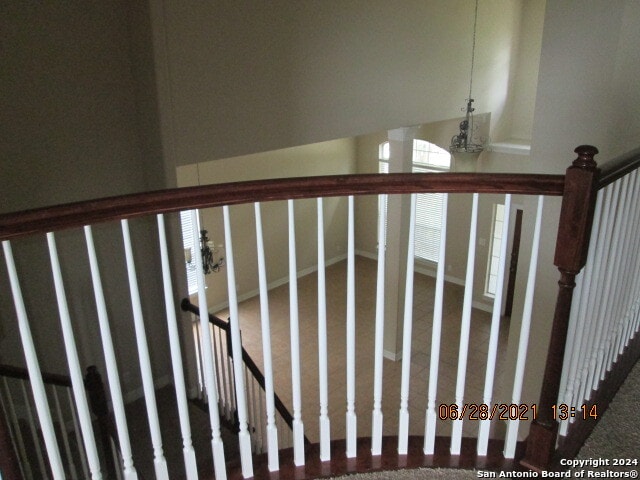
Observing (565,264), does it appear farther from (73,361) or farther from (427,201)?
(427,201)

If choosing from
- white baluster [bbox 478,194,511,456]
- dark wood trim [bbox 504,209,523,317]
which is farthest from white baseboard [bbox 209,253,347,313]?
white baluster [bbox 478,194,511,456]

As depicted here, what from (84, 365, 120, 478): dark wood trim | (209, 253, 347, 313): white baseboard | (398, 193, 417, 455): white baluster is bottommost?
(209, 253, 347, 313): white baseboard

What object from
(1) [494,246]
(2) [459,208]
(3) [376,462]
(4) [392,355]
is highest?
(3) [376,462]

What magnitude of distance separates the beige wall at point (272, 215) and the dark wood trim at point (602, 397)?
6.50 m

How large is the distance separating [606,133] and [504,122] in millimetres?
5973

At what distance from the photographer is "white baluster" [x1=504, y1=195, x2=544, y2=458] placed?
157 centimetres

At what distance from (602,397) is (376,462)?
0.95 meters

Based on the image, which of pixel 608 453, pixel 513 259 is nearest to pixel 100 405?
pixel 608 453

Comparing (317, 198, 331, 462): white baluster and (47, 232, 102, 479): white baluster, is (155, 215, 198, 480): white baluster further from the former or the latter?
(317, 198, 331, 462): white baluster

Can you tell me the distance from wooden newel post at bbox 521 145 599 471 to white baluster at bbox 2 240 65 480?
1487mm

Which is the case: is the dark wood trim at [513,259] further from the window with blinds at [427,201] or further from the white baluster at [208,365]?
the white baluster at [208,365]

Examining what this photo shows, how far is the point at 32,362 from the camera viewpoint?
1.38m

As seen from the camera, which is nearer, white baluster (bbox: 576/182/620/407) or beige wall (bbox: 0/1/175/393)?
white baluster (bbox: 576/182/620/407)

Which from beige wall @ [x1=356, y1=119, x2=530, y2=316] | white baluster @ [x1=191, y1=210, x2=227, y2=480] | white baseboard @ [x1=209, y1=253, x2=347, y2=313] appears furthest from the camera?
white baseboard @ [x1=209, y1=253, x2=347, y2=313]
